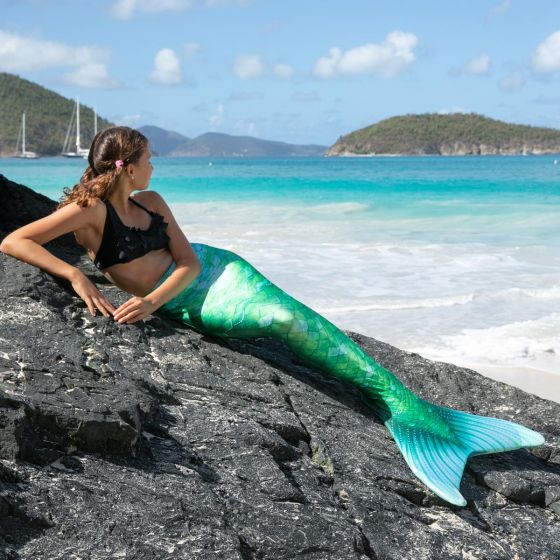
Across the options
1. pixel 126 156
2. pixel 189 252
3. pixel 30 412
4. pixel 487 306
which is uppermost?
pixel 126 156

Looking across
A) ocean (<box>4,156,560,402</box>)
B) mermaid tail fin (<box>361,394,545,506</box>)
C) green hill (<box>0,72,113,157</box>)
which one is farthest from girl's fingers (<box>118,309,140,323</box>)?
green hill (<box>0,72,113,157</box>)

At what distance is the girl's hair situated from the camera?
10.8 ft

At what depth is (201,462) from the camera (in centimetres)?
250

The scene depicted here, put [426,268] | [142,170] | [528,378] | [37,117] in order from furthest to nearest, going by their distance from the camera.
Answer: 1. [37,117]
2. [426,268]
3. [528,378]
4. [142,170]

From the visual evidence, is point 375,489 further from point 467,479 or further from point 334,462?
point 467,479

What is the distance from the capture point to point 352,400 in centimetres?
347

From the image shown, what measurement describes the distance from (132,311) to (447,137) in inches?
4998

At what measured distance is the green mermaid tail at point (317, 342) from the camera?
10.5 ft

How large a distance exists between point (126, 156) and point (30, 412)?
1307 mm

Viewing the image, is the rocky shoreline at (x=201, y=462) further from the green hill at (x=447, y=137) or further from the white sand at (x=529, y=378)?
the green hill at (x=447, y=137)

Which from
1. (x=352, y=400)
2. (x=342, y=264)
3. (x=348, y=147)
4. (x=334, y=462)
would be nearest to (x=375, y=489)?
(x=334, y=462)

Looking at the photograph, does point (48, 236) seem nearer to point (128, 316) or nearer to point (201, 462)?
point (128, 316)

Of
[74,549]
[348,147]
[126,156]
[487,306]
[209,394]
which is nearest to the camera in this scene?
[74,549]

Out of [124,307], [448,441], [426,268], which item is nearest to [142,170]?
[124,307]
